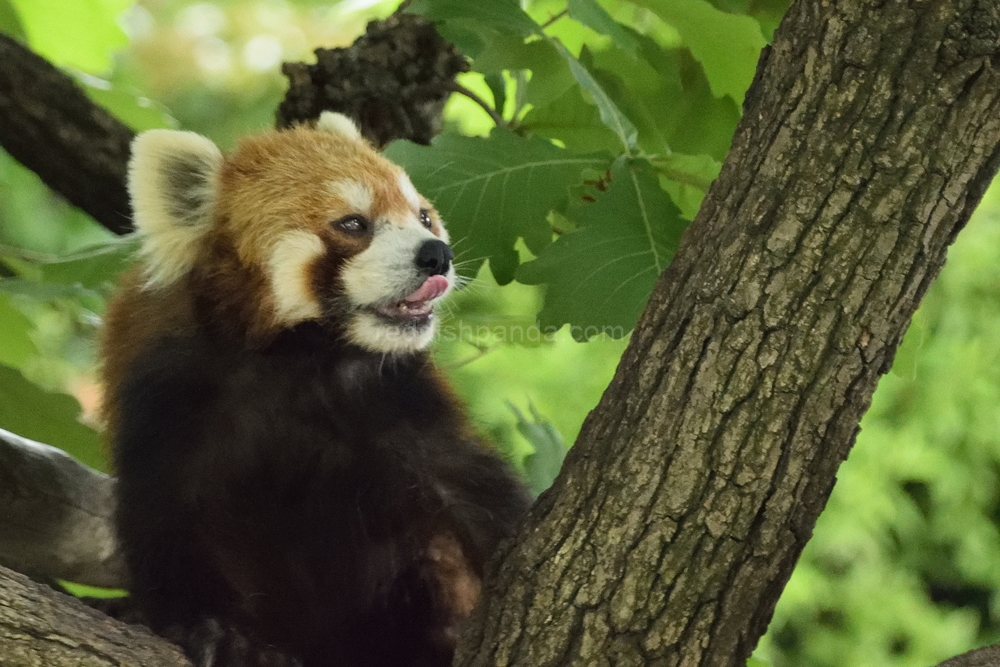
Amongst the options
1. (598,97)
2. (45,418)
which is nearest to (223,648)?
(45,418)

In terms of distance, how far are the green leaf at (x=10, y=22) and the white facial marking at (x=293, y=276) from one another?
3.05 feet

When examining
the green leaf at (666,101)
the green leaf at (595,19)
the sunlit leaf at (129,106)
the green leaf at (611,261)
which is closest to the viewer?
the green leaf at (595,19)

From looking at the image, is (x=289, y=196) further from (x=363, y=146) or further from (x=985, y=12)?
(x=985, y=12)

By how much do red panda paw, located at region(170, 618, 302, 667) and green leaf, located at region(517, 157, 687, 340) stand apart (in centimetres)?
62

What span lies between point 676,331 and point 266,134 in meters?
0.96

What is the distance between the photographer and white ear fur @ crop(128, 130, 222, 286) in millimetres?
1682

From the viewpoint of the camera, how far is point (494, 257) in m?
1.73

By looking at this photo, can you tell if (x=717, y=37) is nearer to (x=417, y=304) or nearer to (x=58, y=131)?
(x=417, y=304)

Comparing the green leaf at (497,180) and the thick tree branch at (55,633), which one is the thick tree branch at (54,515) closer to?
the thick tree branch at (55,633)

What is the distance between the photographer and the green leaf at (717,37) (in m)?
1.74

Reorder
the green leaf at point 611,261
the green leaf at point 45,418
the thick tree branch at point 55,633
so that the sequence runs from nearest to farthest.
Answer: the thick tree branch at point 55,633 < the green leaf at point 611,261 < the green leaf at point 45,418

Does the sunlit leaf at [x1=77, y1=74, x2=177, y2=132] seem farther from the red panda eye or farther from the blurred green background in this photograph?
the blurred green background

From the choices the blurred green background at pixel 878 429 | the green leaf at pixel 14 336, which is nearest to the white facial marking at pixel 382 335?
the green leaf at pixel 14 336

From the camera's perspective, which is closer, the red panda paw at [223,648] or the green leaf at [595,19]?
the red panda paw at [223,648]
